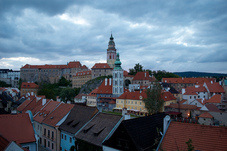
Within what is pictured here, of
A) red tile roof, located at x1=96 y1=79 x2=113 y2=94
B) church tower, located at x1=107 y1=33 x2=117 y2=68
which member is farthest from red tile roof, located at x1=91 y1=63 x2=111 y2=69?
red tile roof, located at x1=96 y1=79 x2=113 y2=94

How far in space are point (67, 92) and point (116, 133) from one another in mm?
73736

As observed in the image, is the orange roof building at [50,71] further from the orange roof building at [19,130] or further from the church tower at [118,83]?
the orange roof building at [19,130]

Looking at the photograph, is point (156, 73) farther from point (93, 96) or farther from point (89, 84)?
point (93, 96)

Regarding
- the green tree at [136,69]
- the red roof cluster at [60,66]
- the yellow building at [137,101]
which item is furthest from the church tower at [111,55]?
the yellow building at [137,101]

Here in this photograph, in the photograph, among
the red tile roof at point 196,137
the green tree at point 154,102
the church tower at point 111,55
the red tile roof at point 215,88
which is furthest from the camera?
the church tower at point 111,55

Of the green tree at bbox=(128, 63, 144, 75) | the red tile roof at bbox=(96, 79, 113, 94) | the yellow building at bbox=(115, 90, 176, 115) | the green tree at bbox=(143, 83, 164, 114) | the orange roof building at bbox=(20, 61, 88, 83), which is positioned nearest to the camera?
the green tree at bbox=(143, 83, 164, 114)

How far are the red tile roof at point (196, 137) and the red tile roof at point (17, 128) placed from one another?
13.1m

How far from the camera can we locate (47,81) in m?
136

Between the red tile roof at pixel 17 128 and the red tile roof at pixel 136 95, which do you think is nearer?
the red tile roof at pixel 17 128

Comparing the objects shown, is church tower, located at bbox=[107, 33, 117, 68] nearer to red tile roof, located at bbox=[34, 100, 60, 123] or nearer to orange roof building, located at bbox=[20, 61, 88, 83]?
orange roof building, located at bbox=[20, 61, 88, 83]

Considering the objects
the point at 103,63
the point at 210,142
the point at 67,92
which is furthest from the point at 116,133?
the point at 103,63

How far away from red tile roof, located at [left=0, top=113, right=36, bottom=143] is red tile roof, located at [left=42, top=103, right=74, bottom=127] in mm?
5613

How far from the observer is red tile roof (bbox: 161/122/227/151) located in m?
12.3

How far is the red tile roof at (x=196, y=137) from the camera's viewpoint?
12.3 meters
